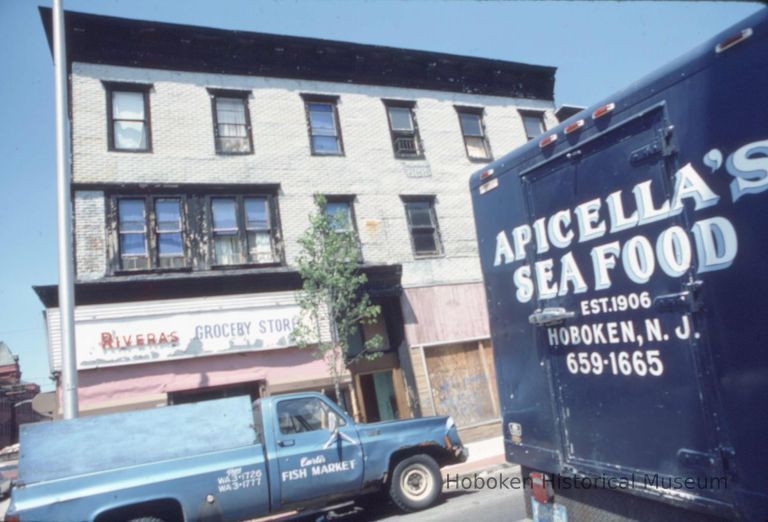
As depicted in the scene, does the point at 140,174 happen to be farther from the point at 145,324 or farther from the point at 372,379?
the point at 372,379

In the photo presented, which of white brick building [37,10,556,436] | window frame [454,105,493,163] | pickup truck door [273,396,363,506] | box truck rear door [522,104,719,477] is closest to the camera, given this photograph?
box truck rear door [522,104,719,477]

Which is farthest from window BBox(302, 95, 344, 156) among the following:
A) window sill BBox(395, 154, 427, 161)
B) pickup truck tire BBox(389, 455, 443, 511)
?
pickup truck tire BBox(389, 455, 443, 511)

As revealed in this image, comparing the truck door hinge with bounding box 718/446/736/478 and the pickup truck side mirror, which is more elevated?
the truck door hinge with bounding box 718/446/736/478

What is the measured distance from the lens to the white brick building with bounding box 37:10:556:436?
38.0 feet

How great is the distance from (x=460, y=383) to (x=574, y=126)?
1161cm

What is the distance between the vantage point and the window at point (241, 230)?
12914 millimetres

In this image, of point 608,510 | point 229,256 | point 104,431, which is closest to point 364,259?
point 229,256

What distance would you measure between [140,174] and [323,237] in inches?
199

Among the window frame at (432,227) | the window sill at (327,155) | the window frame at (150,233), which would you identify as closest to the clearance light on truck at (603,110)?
the window frame at (150,233)

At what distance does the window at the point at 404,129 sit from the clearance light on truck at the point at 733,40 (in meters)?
13.4

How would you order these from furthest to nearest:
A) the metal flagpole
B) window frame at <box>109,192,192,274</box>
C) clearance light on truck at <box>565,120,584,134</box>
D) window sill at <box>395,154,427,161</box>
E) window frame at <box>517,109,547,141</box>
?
window frame at <box>517,109,547,141</box>
window sill at <box>395,154,427,161</box>
window frame at <box>109,192,192,274</box>
the metal flagpole
clearance light on truck at <box>565,120,584,134</box>

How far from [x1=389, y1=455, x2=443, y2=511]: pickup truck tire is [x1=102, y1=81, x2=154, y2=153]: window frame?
10289 mm

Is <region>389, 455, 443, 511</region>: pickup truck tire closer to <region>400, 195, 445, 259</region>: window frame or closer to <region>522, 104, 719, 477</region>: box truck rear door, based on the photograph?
<region>522, 104, 719, 477</region>: box truck rear door

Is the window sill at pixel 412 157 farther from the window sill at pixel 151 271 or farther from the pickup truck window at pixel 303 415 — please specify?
the pickup truck window at pixel 303 415
